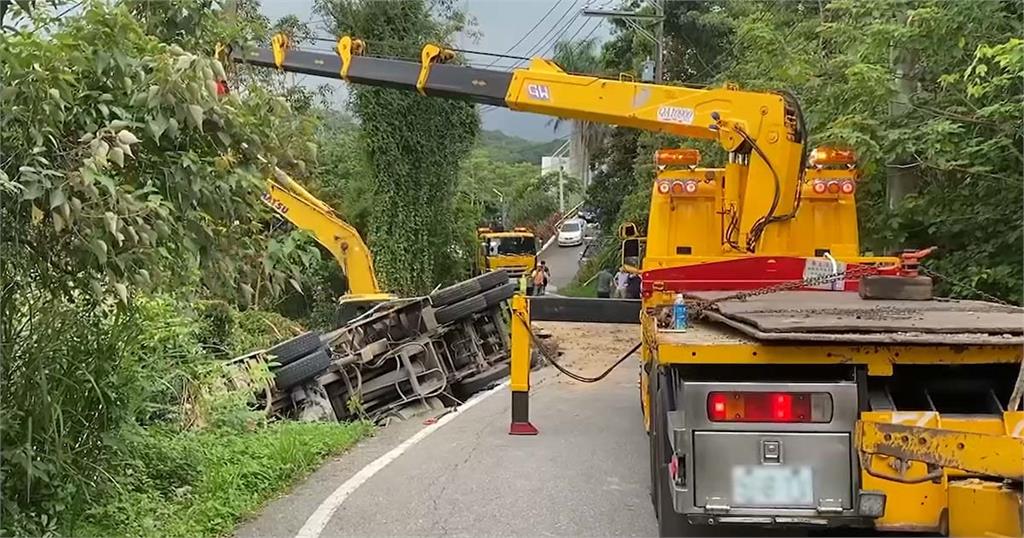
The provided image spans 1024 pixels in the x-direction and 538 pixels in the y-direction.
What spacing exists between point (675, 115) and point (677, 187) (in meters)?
0.81

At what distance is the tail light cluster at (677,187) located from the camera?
831 cm

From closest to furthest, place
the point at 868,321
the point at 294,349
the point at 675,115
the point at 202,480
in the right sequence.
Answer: the point at 868,321 < the point at 202,480 < the point at 675,115 < the point at 294,349

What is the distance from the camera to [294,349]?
420 inches

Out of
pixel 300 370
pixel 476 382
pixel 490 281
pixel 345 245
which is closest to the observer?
pixel 300 370

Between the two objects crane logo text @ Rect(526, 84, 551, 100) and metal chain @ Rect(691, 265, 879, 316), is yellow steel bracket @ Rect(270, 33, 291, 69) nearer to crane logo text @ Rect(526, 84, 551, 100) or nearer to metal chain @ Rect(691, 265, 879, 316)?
crane logo text @ Rect(526, 84, 551, 100)

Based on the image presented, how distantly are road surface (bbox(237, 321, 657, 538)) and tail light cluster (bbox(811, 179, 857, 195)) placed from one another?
2.67 m

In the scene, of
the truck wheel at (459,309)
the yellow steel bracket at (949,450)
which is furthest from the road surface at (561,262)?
the yellow steel bracket at (949,450)

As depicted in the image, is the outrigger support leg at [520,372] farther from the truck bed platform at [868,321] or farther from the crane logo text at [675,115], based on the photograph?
the truck bed platform at [868,321]

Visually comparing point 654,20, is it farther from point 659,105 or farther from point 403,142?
point 659,105

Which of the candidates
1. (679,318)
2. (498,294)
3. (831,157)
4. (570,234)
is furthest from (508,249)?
(570,234)

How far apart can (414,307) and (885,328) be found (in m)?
8.79

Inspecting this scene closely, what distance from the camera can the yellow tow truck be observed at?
31.7m

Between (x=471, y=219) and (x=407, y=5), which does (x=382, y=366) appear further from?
(x=471, y=219)

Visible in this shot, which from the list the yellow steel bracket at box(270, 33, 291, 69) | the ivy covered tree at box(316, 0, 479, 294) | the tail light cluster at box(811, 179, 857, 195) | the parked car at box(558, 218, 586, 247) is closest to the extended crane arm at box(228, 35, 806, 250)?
the tail light cluster at box(811, 179, 857, 195)
